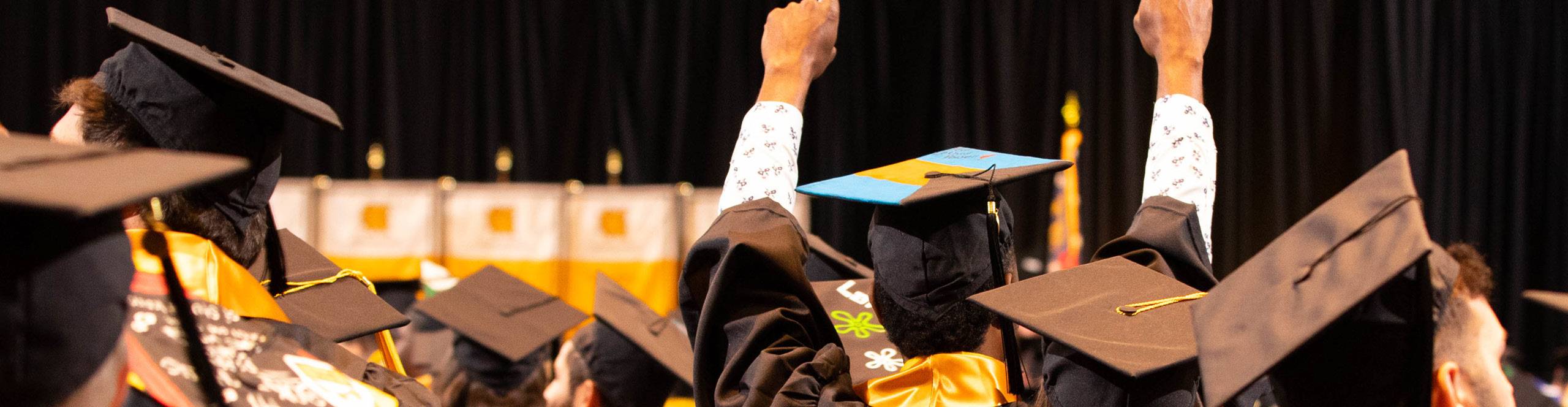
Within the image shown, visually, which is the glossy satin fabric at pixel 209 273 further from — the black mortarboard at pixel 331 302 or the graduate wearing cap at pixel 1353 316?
the graduate wearing cap at pixel 1353 316

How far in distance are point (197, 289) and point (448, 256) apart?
570 centimetres

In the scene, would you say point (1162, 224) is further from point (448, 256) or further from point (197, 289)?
point (448, 256)

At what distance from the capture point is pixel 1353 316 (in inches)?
43.1

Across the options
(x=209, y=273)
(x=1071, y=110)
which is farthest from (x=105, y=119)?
(x=1071, y=110)

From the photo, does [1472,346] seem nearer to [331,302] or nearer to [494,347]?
[331,302]

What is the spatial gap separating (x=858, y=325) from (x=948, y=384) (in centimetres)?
52

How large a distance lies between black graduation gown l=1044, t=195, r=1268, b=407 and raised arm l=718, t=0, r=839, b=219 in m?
0.48

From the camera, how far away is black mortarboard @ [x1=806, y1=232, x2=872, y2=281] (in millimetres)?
2576

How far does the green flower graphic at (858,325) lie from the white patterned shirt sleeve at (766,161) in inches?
13.9

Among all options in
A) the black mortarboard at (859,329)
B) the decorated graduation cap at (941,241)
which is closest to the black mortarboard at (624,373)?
the black mortarboard at (859,329)

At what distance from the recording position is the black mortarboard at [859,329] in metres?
1.92

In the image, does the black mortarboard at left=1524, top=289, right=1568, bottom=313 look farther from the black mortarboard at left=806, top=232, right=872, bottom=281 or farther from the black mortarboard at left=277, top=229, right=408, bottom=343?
the black mortarboard at left=277, top=229, right=408, bottom=343

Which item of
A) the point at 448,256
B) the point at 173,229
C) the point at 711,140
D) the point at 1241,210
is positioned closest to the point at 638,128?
the point at 711,140

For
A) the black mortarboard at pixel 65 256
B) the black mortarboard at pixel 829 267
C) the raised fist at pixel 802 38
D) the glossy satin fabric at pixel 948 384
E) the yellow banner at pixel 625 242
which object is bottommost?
the yellow banner at pixel 625 242
